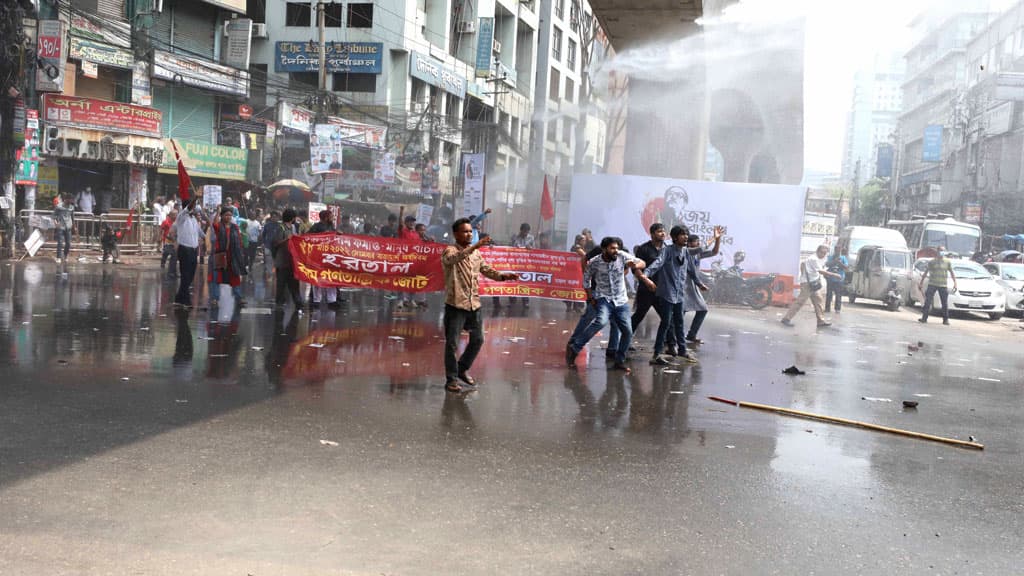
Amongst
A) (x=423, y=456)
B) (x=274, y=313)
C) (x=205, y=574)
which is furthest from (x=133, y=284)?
(x=205, y=574)

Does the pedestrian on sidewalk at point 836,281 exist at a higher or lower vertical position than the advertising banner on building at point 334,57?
lower

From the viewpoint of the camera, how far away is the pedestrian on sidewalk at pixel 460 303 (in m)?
8.12

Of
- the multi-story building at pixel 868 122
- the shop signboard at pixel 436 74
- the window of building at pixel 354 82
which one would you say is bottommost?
the window of building at pixel 354 82

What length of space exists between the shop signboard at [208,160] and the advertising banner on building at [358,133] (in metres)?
3.91

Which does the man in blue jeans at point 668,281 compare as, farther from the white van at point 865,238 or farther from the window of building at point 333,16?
the window of building at point 333,16

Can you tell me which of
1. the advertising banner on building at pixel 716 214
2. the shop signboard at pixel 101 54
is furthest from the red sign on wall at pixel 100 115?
the advertising banner on building at pixel 716 214

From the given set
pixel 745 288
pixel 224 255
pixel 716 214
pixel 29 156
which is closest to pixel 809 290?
pixel 745 288

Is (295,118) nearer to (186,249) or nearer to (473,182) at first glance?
(473,182)

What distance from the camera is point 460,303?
8.21 m

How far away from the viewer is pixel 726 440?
22.0 feet

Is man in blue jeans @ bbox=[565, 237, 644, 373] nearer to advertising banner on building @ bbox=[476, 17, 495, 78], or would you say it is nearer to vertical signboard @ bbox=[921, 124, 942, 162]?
advertising banner on building @ bbox=[476, 17, 495, 78]

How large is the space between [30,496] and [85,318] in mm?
7940

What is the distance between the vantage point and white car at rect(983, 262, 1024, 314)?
24312 mm

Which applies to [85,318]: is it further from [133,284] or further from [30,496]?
[30,496]
